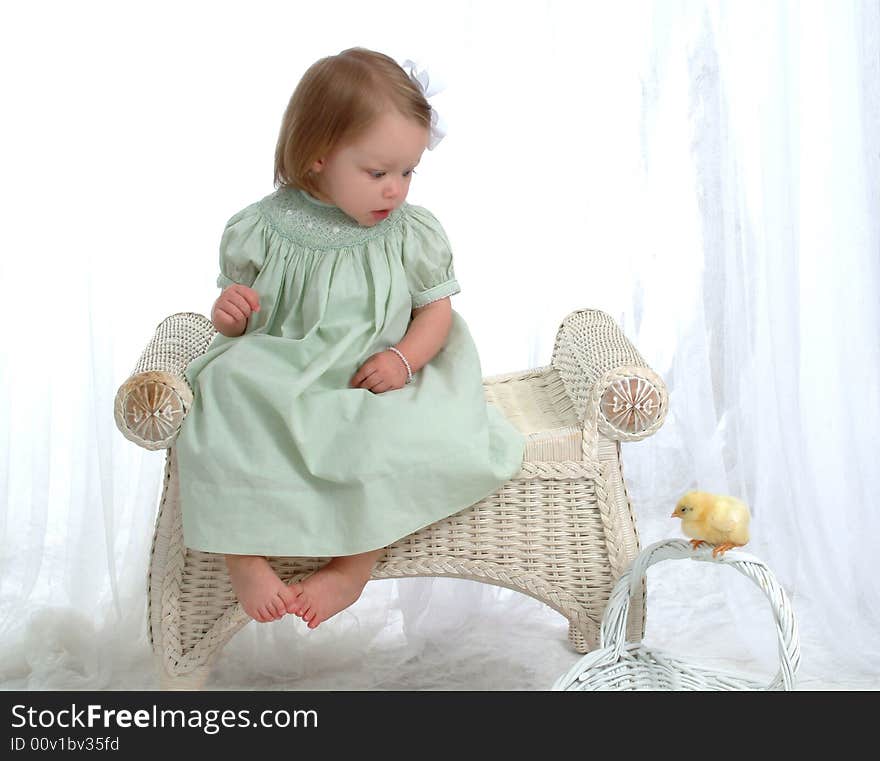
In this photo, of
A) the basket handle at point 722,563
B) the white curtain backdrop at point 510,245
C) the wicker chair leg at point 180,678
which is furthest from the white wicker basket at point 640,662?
the wicker chair leg at point 180,678

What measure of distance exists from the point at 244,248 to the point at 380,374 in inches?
11.9

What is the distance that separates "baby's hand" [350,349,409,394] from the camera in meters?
1.83

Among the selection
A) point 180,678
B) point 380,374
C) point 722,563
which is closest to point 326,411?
point 380,374

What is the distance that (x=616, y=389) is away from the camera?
5.90ft

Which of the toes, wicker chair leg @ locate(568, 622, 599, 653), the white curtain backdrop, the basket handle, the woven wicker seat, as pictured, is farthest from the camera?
the white curtain backdrop

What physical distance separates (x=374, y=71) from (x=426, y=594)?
0.93 m

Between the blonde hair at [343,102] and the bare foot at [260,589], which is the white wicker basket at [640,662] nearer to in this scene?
the bare foot at [260,589]

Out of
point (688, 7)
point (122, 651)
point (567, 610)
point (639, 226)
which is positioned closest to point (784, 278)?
point (639, 226)

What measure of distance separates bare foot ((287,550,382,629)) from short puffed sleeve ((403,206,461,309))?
423 millimetres

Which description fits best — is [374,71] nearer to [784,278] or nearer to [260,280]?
[260,280]

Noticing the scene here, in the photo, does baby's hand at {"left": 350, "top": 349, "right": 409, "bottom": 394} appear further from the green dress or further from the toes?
the toes

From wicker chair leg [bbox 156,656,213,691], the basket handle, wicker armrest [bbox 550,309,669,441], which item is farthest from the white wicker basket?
wicker chair leg [bbox 156,656,213,691]

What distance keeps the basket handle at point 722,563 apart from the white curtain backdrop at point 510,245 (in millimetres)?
337

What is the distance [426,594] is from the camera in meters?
2.18
